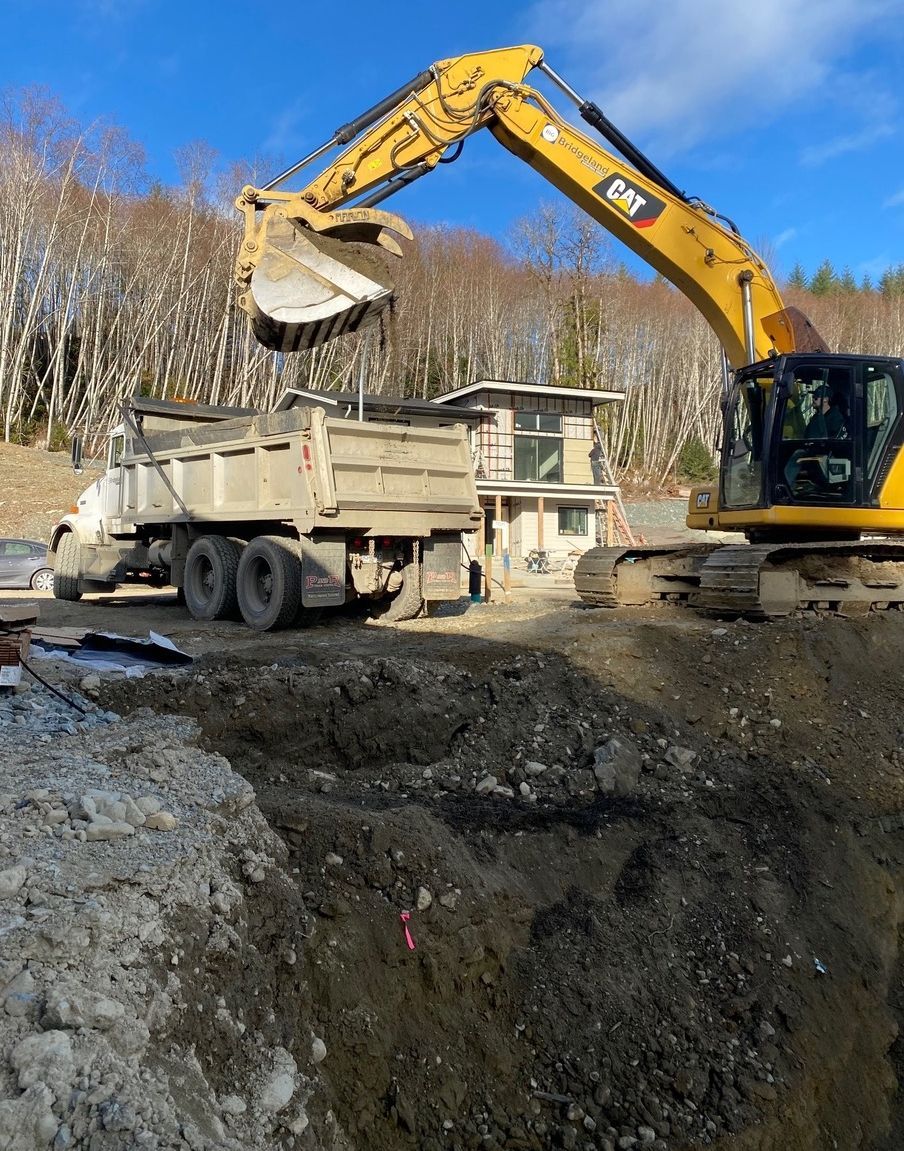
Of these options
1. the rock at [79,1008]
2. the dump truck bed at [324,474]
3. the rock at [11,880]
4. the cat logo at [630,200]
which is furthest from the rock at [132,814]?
the cat logo at [630,200]

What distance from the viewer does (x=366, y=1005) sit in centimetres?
319

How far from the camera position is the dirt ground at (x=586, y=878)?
10.7ft

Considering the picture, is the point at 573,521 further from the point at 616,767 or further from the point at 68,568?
the point at 616,767

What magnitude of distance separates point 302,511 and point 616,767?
5312mm

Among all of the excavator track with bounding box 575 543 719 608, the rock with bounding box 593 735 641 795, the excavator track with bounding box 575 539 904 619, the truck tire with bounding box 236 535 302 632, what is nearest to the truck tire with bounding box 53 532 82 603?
the truck tire with bounding box 236 535 302 632

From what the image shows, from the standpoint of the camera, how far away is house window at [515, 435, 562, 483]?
2880cm

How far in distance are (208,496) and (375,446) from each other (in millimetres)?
2487

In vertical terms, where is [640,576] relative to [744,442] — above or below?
below

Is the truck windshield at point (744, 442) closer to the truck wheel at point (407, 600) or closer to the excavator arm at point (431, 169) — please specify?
the excavator arm at point (431, 169)

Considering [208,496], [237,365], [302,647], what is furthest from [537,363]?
[302,647]

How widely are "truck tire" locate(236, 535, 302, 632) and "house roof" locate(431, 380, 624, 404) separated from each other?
58.5 ft

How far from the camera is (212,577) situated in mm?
10977

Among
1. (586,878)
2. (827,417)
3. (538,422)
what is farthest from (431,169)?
(538,422)

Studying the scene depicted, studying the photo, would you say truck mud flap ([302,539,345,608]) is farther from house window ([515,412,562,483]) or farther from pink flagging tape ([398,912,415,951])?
house window ([515,412,562,483])
